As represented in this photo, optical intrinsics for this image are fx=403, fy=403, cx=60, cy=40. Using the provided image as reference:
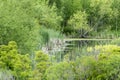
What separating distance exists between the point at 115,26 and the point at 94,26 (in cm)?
397

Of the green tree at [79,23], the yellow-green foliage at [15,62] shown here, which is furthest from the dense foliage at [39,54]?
the green tree at [79,23]

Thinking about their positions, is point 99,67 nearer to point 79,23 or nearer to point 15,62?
point 15,62

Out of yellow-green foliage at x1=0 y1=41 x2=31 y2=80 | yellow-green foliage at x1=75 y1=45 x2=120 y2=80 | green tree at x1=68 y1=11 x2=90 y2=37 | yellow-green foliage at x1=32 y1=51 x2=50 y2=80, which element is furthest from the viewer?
green tree at x1=68 y1=11 x2=90 y2=37

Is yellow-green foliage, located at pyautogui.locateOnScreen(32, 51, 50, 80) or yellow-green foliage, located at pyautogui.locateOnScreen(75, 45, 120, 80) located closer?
yellow-green foliage, located at pyautogui.locateOnScreen(75, 45, 120, 80)

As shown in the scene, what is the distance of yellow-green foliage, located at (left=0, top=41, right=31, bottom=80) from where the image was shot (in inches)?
601

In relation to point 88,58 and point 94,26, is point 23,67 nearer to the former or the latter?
point 88,58

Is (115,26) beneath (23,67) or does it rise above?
beneath

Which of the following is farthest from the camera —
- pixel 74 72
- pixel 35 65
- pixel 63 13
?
pixel 63 13

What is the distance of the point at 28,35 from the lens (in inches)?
894

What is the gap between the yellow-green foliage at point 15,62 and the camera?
1527cm

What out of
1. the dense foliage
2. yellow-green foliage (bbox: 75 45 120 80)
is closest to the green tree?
the dense foliage

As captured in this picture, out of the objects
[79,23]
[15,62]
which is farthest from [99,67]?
[79,23]

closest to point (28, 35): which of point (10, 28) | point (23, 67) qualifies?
point (10, 28)

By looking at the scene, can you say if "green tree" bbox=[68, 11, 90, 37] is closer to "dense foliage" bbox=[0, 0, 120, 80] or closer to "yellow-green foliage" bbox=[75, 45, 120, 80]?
"dense foliage" bbox=[0, 0, 120, 80]
